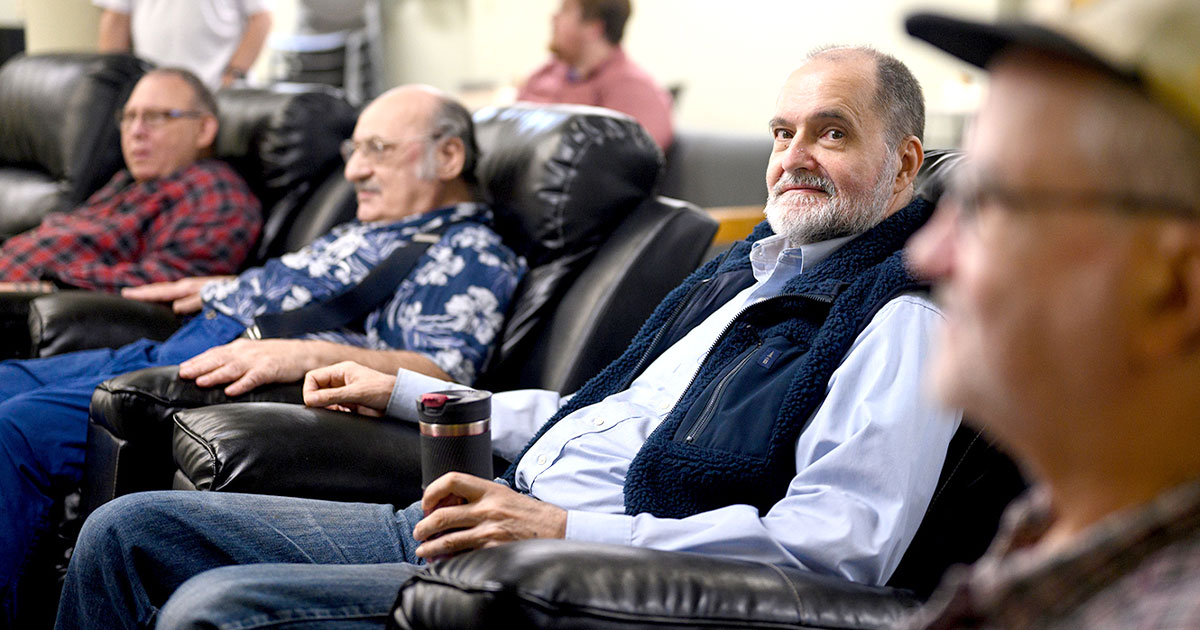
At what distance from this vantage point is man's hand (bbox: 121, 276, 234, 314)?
102 inches

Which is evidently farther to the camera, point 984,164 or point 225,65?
point 225,65

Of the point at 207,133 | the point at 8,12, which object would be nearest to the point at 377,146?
the point at 207,133

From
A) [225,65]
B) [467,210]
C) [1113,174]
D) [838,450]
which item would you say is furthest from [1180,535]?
[225,65]

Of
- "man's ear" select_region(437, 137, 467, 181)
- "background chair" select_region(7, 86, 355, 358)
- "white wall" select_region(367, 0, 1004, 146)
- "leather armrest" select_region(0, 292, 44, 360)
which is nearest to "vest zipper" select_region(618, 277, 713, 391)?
"man's ear" select_region(437, 137, 467, 181)

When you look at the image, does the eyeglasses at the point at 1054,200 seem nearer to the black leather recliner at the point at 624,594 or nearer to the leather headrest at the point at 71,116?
the black leather recliner at the point at 624,594

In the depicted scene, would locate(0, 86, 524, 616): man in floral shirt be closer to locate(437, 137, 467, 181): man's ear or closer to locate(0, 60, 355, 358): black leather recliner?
locate(437, 137, 467, 181): man's ear

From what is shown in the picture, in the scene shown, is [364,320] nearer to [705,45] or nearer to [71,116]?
[71,116]

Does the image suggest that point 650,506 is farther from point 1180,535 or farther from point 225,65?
point 225,65

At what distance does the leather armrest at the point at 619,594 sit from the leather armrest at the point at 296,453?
2.15ft

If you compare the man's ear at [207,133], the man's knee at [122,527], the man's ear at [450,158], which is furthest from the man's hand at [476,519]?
the man's ear at [207,133]

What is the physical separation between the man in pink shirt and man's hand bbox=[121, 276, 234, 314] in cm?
183

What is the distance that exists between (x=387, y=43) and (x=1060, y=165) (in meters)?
7.92

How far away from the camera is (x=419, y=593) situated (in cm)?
100

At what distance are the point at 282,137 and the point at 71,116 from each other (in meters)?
0.84
